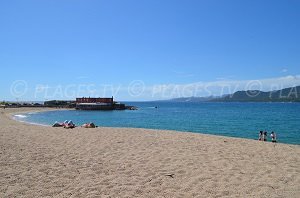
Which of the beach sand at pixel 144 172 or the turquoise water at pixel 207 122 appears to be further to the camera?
the turquoise water at pixel 207 122

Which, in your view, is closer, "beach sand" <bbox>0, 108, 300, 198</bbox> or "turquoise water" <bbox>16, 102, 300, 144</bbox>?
"beach sand" <bbox>0, 108, 300, 198</bbox>

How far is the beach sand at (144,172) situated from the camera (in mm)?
7266

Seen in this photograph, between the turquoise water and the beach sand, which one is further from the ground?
the beach sand

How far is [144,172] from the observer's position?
9.02 m

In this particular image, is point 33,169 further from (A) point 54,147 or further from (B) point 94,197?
(A) point 54,147

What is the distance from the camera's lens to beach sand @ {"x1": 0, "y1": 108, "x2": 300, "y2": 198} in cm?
727

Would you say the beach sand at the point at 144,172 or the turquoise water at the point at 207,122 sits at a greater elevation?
the beach sand at the point at 144,172

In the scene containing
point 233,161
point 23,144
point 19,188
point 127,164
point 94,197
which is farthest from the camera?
point 23,144

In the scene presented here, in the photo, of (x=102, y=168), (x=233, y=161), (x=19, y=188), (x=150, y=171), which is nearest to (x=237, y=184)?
(x=150, y=171)

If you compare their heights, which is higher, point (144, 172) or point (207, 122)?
point (144, 172)

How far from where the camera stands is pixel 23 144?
13.8 meters

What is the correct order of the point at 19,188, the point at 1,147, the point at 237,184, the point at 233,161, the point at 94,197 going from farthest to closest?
the point at 1,147 → the point at 233,161 → the point at 237,184 → the point at 19,188 → the point at 94,197

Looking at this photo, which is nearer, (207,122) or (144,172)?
(144,172)

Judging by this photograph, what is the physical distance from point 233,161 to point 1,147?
28.1 feet
